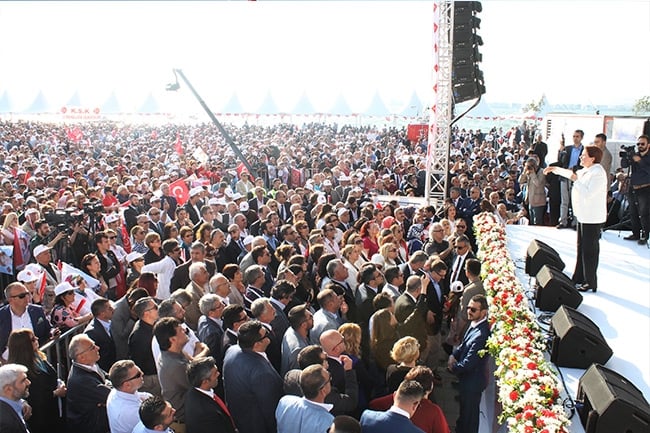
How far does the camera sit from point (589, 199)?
5.78 m

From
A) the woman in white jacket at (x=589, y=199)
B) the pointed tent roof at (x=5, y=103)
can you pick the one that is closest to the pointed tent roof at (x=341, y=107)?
the pointed tent roof at (x=5, y=103)

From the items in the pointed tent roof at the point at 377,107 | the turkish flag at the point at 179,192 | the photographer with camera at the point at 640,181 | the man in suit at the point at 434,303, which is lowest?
the man in suit at the point at 434,303

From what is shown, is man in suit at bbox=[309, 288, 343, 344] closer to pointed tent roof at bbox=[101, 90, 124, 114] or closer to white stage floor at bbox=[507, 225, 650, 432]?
white stage floor at bbox=[507, 225, 650, 432]

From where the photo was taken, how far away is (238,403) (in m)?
4.32

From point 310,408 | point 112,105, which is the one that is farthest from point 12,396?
point 112,105

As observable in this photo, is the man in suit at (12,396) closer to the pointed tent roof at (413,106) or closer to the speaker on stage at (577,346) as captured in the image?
the speaker on stage at (577,346)

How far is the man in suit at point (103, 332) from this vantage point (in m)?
5.10

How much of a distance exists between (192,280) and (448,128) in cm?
765

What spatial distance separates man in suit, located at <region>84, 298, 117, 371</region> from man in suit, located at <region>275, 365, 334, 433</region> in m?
2.16

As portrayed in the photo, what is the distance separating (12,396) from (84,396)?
0.56 m

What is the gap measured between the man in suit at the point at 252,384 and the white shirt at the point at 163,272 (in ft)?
8.82

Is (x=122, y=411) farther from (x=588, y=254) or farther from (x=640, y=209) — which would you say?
(x=640, y=209)

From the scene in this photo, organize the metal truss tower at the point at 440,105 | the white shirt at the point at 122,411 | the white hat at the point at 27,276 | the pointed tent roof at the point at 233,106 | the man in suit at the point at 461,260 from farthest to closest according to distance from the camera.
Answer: the pointed tent roof at the point at 233,106
the metal truss tower at the point at 440,105
the man in suit at the point at 461,260
the white hat at the point at 27,276
the white shirt at the point at 122,411

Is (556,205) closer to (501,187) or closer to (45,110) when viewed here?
(501,187)
